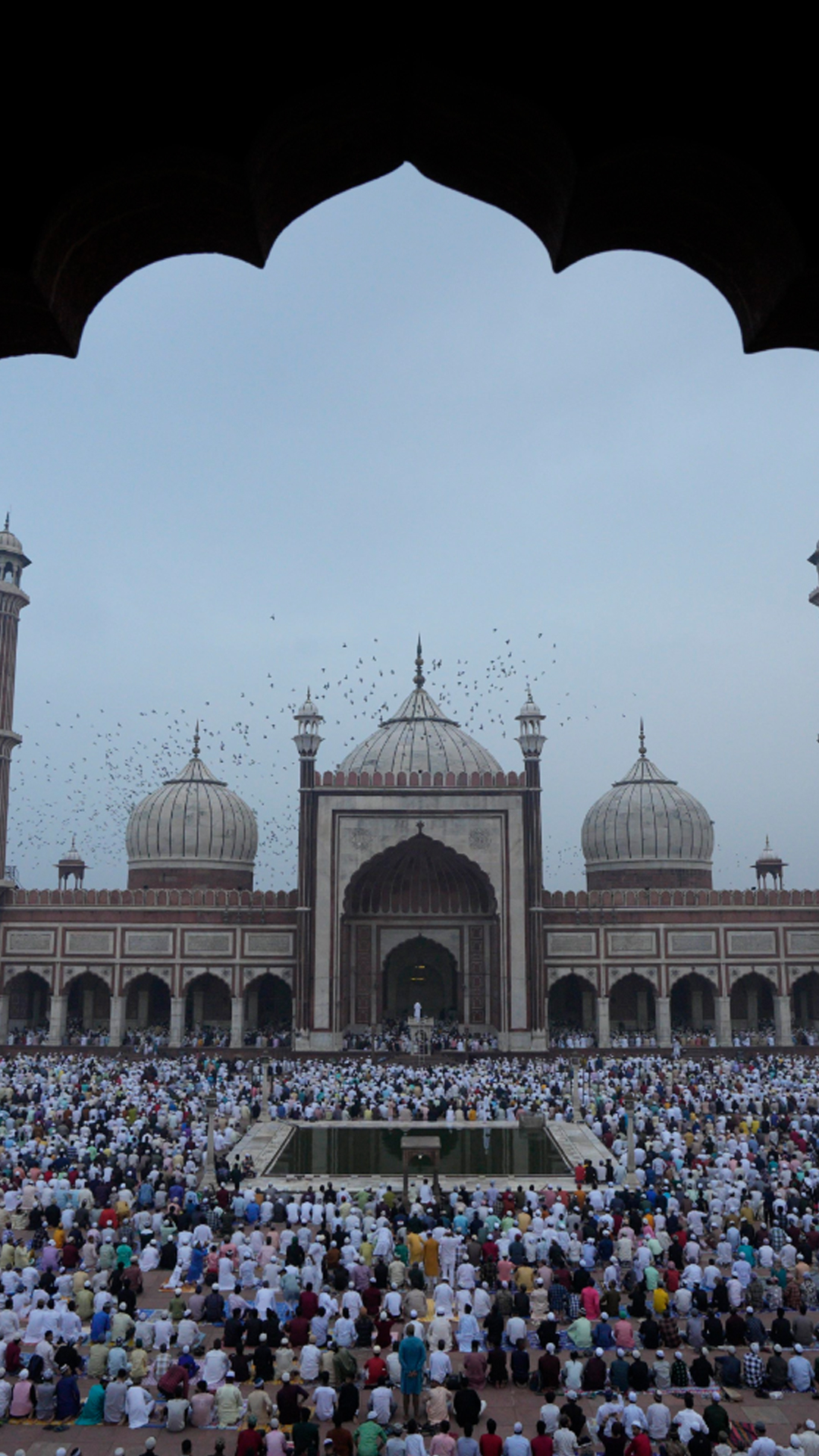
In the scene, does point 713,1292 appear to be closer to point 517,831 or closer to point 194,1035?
point 517,831

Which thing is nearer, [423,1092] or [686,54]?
[686,54]

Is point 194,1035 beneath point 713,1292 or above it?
above

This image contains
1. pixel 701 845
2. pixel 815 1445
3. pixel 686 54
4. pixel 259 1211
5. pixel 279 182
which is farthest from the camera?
pixel 701 845

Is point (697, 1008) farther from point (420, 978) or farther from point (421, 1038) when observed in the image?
point (421, 1038)

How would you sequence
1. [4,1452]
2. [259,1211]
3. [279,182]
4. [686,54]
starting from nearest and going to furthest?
[686,54] < [279,182] < [4,1452] < [259,1211]

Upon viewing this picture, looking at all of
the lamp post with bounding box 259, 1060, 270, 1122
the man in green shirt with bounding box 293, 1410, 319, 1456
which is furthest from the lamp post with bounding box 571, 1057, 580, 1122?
the man in green shirt with bounding box 293, 1410, 319, 1456

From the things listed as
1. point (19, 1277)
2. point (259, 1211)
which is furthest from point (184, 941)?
point (19, 1277)
